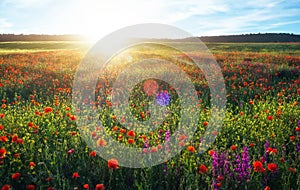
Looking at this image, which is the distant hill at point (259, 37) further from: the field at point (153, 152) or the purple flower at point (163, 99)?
the field at point (153, 152)

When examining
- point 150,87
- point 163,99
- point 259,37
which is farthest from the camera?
point 259,37

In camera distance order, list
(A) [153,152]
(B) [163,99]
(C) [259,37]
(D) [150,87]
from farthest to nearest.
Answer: (C) [259,37], (D) [150,87], (B) [163,99], (A) [153,152]

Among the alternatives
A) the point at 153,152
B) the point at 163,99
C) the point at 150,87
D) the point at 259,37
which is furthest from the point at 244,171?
the point at 259,37

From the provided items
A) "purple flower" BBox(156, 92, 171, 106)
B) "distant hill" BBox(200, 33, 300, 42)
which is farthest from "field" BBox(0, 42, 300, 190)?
"distant hill" BBox(200, 33, 300, 42)

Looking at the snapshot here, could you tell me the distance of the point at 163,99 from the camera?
263 inches

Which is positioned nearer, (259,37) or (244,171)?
(244,171)

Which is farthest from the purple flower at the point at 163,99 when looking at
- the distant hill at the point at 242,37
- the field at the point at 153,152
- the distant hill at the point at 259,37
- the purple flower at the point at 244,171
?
the distant hill at the point at 242,37

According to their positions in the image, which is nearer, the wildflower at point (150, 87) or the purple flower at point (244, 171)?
the purple flower at point (244, 171)

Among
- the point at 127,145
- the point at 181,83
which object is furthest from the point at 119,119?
the point at 181,83

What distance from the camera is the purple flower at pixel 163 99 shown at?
642 cm

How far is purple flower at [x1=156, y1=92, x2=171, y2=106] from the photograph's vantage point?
6.42 metres

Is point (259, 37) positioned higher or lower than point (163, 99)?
higher

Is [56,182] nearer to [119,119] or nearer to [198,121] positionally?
[119,119]

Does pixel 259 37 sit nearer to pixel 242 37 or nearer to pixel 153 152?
pixel 242 37
